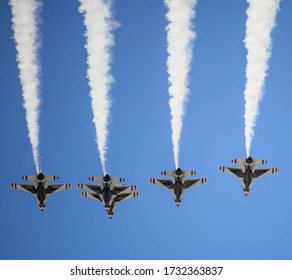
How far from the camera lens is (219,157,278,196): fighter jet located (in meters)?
38.5

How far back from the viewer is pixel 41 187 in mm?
40312

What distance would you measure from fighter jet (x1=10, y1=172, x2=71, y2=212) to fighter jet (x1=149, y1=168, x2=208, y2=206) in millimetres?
5780

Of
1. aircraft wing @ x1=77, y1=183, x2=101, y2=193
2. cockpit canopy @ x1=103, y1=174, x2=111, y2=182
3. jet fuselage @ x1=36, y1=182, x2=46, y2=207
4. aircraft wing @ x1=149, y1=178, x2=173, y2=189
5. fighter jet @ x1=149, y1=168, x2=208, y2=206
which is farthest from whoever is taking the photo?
aircraft wing @ x1=149, y1=178, x2=173, y2=189

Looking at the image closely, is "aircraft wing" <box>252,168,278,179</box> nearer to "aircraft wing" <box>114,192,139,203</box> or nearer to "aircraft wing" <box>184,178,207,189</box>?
"aircraft wing" <box>184,178,207,189</box>

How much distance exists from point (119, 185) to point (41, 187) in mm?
4566

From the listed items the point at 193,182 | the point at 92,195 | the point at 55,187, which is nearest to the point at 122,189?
the point at 92,195

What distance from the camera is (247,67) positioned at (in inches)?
1254

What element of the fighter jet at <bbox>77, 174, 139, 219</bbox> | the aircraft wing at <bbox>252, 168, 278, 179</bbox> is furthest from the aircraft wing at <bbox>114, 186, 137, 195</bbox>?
the aircraft wing at <bbox>252, 168, 278, 179</bbox>

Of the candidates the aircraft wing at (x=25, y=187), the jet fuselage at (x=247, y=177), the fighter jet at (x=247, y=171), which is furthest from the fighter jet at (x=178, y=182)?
the aircraft wing at (x=25, y=187)

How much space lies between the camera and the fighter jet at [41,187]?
39500mm

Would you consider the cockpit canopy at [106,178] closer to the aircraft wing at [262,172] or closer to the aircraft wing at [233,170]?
the aircraft wing at [233,170]

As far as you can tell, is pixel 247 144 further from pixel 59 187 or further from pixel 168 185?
pixel 59 187

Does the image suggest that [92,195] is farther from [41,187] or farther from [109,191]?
[41,187]
